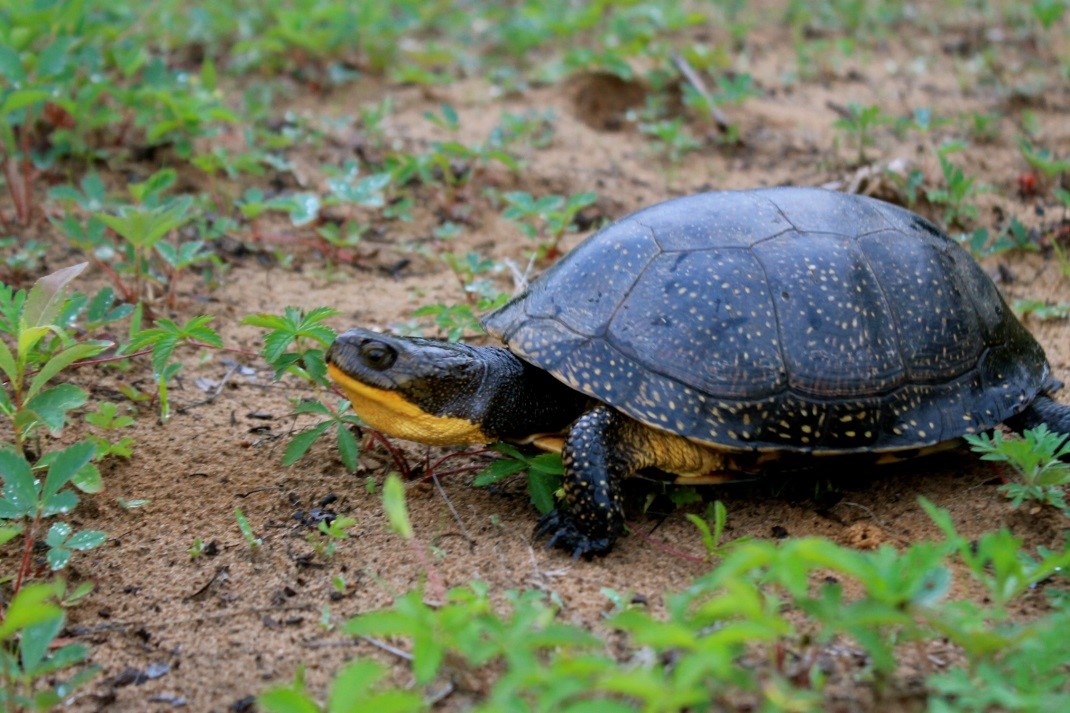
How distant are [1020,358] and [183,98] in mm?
4817

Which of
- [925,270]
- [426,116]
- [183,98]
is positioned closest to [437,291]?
[426,116]

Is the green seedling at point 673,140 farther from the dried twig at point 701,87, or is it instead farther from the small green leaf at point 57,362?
the small green leaf at point 57,362

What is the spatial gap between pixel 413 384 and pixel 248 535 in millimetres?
772

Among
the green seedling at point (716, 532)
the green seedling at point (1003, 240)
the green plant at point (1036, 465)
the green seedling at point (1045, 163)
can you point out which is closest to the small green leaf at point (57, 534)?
the green seedling at point (716, 532)

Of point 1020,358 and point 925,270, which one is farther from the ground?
point 925,270

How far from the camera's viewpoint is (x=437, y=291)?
517cm

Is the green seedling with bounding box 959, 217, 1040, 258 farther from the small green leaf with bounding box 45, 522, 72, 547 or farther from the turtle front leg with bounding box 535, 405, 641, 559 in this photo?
the small green leaf with bounding box 45, 522, 72, 547

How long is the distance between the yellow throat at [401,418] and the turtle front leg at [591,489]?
0.42 meters

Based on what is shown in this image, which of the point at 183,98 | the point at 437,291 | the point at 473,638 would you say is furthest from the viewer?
the point at 183,98

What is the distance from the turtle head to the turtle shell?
259 mm

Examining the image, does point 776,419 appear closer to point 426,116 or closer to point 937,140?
point 426,116

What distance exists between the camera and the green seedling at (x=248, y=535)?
3275 millimetres

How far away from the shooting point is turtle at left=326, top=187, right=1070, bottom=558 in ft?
10.9

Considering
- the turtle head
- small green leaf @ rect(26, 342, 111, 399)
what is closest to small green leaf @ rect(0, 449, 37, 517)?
small green leaf @ rect(26, 342, 111, 399)
